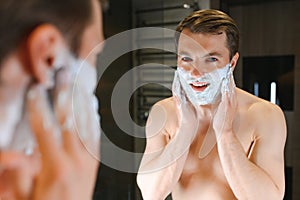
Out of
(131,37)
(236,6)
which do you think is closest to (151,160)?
(131,37)

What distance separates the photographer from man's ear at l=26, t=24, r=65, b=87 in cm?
26

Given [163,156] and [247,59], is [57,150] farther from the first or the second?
[247,59]

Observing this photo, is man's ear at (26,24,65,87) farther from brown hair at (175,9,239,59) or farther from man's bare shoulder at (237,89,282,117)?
man's bare shoulder at (237,89,282,117)

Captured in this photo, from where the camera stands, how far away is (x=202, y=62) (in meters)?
0.63

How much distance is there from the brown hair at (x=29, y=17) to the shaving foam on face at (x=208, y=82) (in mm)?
401

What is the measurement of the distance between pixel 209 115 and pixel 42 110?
47 centimetres

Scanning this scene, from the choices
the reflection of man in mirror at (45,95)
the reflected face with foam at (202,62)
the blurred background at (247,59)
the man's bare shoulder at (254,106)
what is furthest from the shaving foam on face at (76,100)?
the man's bare shoulder at (254,106)

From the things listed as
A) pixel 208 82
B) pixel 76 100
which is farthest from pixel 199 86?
pixel 76 100

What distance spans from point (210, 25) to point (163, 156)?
30cm

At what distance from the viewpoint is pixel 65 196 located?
284mm

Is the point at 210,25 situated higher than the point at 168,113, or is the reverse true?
the point at 210,25

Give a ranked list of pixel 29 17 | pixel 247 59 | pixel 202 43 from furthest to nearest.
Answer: pixel 247 59, pixel 202 43, pixel 29 17

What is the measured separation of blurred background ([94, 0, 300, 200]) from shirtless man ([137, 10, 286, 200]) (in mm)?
48

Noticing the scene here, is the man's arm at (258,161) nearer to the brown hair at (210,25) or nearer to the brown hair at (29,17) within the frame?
the brown hair at (210,25)
